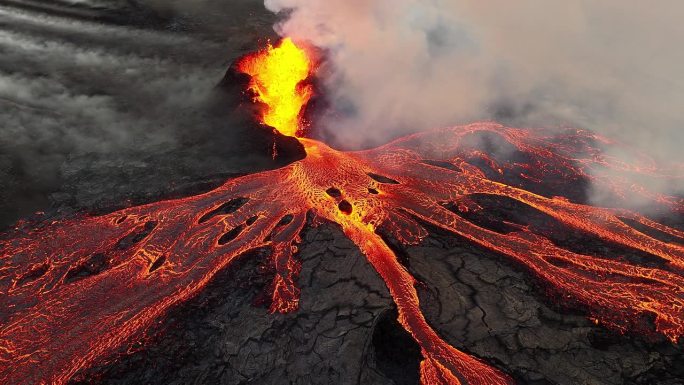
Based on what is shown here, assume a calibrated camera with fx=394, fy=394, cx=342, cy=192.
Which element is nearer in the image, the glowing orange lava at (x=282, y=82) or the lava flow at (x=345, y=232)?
the lava flow at (x=345, y=232)

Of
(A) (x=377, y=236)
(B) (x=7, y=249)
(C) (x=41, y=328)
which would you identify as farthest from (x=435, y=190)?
(B) (x=7, y=249)

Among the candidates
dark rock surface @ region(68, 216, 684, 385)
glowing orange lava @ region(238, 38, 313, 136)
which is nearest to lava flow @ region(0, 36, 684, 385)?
dark rock surface @ region(68, 216, 684, 385)

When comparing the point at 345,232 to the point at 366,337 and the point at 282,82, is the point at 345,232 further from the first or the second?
the point at 282,82

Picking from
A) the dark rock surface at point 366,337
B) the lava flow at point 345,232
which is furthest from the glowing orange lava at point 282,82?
the dark rock surface at point 366,337

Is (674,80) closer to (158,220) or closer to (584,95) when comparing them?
(584,95)

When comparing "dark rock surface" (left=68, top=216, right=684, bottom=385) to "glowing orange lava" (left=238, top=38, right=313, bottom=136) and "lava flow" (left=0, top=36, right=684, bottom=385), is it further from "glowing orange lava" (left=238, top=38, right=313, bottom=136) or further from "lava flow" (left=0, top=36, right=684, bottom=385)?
"glowing orange lava" (left=238, top=38, right=313, bottom=136)

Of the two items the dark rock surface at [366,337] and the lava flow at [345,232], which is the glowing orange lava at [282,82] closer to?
the lava flow at [345,232]
